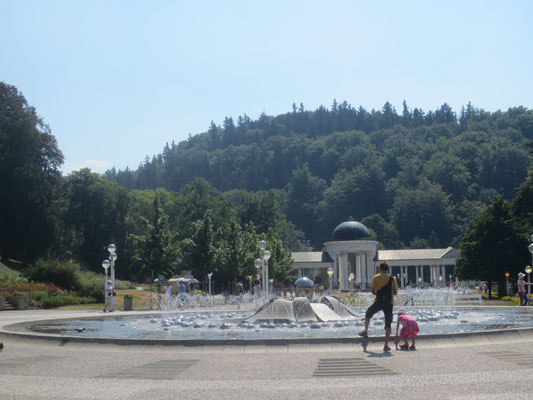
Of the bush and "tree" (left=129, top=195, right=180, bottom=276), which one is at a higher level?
"tree" (left=129, top=195, right=180, bottom=276)

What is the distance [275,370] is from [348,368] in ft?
4.20

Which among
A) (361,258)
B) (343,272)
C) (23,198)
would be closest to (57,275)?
(23,198)

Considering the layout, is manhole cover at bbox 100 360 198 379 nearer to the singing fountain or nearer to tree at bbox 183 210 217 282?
the singing fountain

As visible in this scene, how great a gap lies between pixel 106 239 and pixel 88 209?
531 centimetres

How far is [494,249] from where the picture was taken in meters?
50.3

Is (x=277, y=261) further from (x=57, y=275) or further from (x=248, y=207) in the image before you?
(x=248, y=207)

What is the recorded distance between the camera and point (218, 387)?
10.1 meters

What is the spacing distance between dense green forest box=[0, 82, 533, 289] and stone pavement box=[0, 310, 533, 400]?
3176cm

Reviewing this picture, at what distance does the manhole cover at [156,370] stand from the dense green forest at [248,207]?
3287cm

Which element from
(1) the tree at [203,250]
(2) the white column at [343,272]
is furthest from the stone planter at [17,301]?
(2) the white column at [343,272]

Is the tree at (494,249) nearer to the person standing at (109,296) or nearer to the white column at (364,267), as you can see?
the person standing at (109,296)

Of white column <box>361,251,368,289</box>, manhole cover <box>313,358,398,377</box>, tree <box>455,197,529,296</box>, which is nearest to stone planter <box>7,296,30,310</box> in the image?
manhole cover <box>313,358,398,377</box>

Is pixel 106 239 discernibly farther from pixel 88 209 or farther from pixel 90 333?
pixel 90 333

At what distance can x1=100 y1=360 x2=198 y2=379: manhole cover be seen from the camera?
11.4 metres
